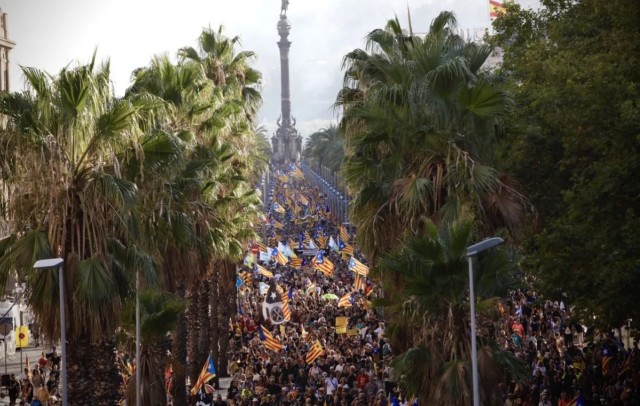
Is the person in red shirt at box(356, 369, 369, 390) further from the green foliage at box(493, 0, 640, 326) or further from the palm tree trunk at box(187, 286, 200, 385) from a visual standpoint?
the palm tree trunk at box(187, 286, 200, 385)

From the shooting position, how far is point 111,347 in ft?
58.5

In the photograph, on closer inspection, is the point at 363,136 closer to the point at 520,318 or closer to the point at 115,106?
the point at 115,106

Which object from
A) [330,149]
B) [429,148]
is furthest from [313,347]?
[330,149]

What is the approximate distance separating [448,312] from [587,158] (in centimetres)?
550

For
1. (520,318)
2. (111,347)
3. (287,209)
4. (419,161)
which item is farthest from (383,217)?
(287,209)

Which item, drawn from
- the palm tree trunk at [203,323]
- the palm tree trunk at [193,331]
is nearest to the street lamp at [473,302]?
the palm tree trunk at [193,331]

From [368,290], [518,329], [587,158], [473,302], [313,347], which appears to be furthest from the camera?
[368,290]

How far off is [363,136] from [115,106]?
5.15 meters

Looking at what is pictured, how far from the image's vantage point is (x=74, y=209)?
17.5 m

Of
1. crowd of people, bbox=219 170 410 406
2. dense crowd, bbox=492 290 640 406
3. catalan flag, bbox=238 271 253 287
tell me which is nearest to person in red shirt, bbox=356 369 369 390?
crowd of people, bbox=219 170 410 406

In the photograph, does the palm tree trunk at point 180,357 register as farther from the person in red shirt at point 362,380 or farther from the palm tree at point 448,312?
the palm tree at point 448,312

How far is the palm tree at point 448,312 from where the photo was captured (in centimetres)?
1680

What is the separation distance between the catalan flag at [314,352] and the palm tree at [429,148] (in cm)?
924

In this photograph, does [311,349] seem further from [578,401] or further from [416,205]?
[416,205]
